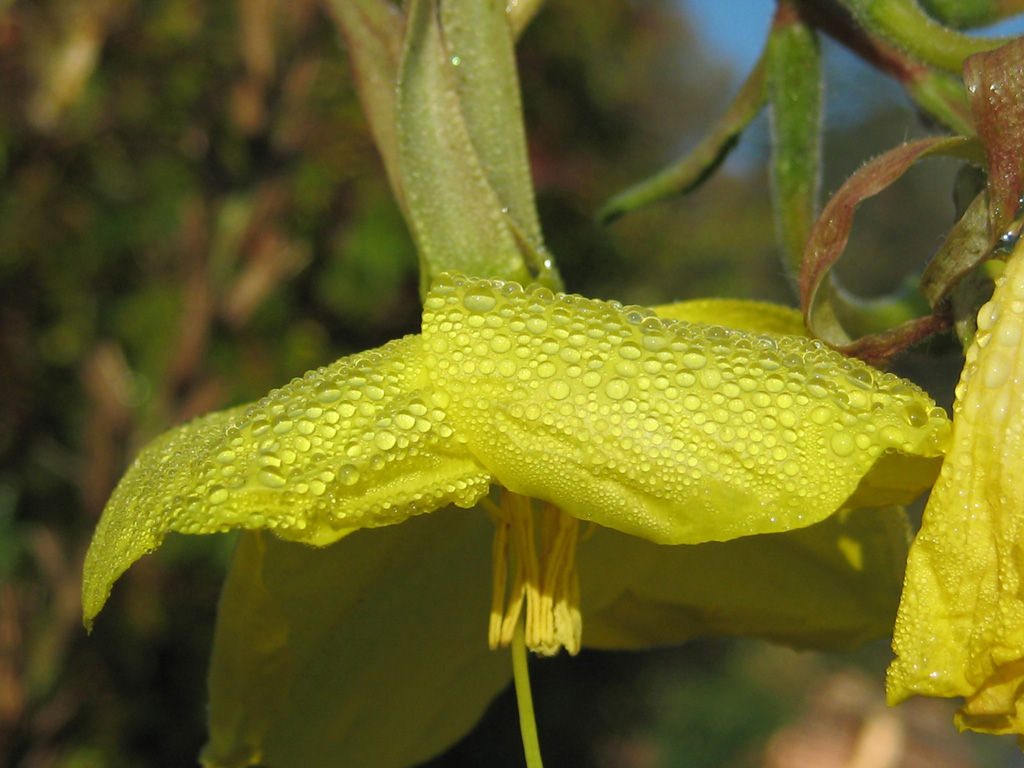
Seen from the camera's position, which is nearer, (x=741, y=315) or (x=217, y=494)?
(x=217, y=494)

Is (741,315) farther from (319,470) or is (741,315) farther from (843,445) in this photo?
(319,470)

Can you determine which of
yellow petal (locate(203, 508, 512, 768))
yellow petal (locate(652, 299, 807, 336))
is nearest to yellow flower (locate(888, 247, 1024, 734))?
yellow petal (locate(652, 299, 807, 336))

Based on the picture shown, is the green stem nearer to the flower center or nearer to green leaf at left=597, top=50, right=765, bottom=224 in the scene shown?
the flower center

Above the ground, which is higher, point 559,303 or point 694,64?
point 559,303

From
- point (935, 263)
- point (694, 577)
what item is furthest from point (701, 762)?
point (935, 263)

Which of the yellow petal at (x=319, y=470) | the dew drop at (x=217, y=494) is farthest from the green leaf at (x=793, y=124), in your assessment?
the dew drop at (x=217, y=494)

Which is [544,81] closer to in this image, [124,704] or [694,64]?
[124,704]

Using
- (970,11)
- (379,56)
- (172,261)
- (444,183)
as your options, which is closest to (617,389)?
(444,183)
